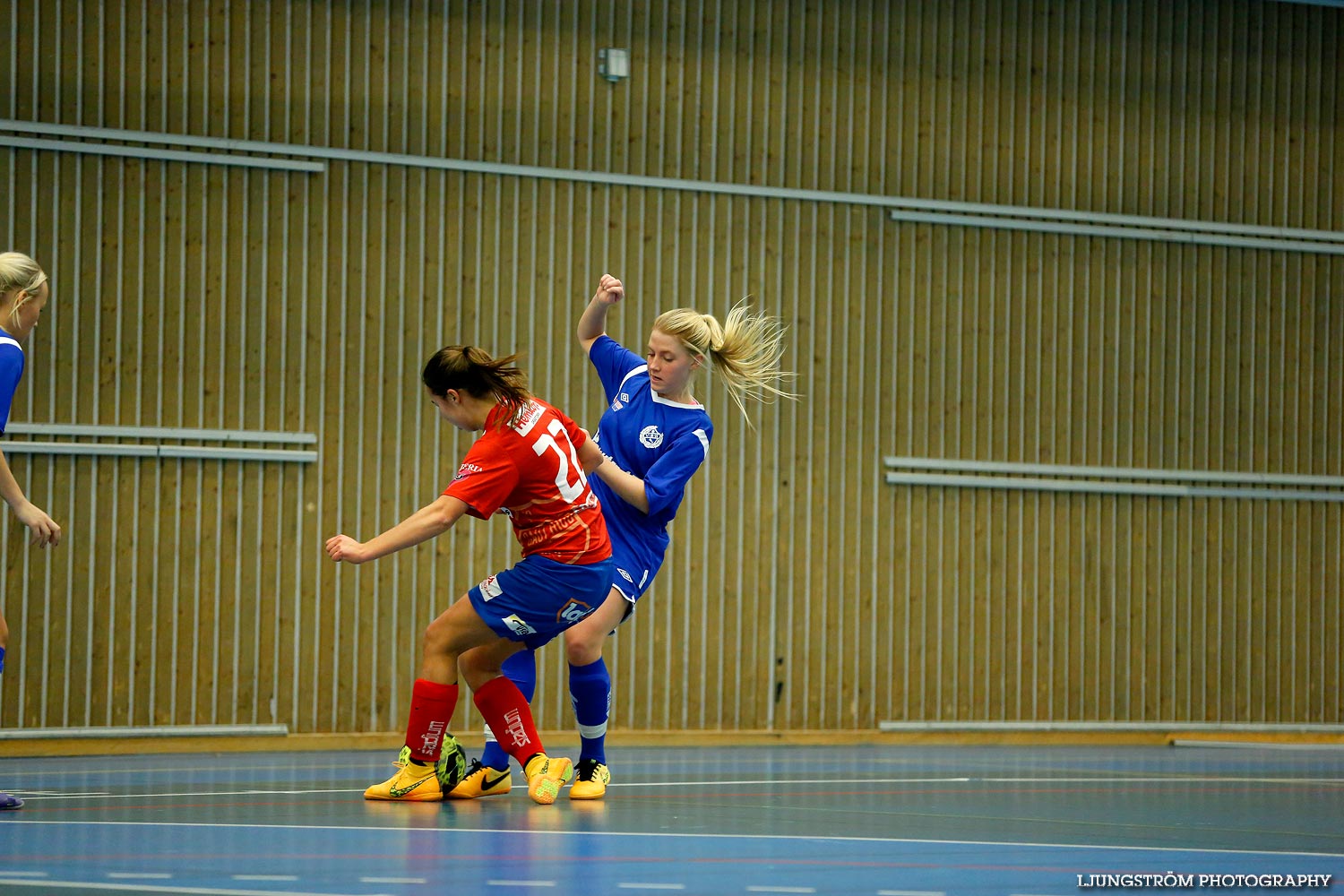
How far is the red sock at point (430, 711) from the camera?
5.29 m

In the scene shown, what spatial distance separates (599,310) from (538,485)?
111cm

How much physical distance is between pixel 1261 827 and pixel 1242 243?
23.2ft

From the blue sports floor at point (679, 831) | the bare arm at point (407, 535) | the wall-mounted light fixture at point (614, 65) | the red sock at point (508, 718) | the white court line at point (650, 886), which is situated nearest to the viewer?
the white court line at point (650, 886)

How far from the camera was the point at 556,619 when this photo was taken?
5.35 metres

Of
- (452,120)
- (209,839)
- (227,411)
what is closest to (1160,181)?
(452,120)

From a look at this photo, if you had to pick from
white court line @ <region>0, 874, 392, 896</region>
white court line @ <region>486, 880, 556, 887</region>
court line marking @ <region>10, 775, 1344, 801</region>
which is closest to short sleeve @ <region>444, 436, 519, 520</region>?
court line marking @ <region>10, 775, 1344, 801</region>

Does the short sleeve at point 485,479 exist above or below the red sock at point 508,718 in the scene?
above

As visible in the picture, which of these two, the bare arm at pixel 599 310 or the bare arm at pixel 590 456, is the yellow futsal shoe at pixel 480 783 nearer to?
the bare arm at pixel 590 456

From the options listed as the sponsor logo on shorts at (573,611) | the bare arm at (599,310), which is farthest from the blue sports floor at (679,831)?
the bare arm at (599,310)

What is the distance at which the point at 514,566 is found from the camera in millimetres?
5301

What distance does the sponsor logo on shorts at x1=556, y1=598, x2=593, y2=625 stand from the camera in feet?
17.6

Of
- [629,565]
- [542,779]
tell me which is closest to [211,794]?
[542,779]

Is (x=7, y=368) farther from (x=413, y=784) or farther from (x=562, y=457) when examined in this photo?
(x=413, y=784)

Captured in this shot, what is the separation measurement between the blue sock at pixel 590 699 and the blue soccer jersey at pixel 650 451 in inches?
19.8
